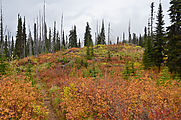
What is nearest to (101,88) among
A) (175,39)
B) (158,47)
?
(175,39)

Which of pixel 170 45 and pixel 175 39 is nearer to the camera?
pixel 175 39

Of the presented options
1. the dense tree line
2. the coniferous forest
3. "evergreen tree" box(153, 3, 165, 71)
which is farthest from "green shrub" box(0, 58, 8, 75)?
"evergreen tree" box(153, 3, 165, 71)

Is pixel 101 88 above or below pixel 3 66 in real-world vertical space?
below

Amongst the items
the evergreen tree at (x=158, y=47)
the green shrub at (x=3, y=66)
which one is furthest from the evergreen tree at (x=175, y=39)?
the green shrub at (x=3, y=66)

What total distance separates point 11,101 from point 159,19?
22.1m

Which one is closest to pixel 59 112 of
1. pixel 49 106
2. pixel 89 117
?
pixel 49 106

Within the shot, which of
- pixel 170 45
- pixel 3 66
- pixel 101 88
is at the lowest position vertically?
pixel 101 88

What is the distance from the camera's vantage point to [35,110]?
18.5ft

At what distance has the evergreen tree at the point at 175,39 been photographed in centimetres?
1394

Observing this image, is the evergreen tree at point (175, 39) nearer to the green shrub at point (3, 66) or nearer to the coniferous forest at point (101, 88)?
the coniferous forest at point (101, 88)

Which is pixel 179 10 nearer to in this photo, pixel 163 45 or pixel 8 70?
pixel 163 45

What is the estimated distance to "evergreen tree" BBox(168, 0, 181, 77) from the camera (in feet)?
45.7

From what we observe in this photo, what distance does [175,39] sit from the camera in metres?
15.0

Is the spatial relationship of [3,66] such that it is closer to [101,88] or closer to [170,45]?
[101,88]
